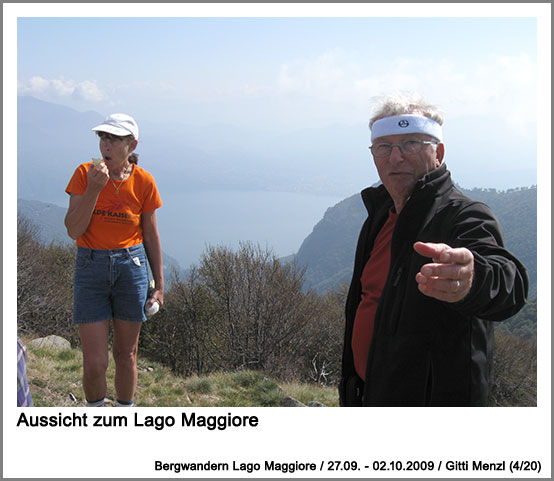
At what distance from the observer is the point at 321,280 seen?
382 feet

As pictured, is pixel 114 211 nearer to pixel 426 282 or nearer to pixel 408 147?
pixel 408 147

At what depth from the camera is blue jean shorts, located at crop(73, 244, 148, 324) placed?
2.98 metres

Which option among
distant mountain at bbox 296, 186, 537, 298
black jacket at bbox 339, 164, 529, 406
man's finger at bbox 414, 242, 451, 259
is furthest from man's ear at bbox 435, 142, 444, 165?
distant mountain at bbox 296, 186, 537, 298

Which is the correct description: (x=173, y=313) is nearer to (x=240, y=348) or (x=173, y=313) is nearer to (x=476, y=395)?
(x=240, y=348)

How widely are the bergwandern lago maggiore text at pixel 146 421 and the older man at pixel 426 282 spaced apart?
898 millimetres

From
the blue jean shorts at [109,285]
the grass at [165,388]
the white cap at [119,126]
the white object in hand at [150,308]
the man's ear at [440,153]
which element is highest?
the white cap at [119,126]

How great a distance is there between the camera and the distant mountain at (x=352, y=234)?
7912cm

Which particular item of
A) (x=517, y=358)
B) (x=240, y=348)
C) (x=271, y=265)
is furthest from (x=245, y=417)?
(x=517, y=358)

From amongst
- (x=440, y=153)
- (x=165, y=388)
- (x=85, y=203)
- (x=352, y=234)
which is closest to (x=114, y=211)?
(x=85, y=203)

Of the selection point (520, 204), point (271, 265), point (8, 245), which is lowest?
point (271, 265)

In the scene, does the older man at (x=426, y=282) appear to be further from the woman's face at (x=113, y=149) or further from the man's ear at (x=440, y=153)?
the woman's face at (x=113, y=149)

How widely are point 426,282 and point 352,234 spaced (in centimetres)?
13497

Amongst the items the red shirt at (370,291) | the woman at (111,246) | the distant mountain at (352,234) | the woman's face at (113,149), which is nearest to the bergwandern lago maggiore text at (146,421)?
the woman at (111,246)

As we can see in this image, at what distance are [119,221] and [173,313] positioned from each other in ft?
79.6
